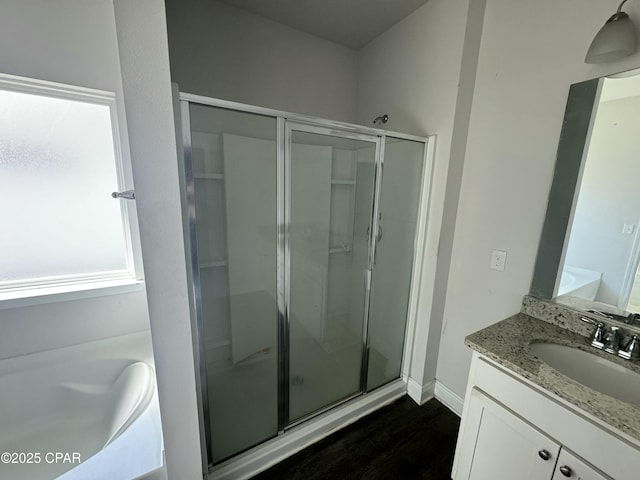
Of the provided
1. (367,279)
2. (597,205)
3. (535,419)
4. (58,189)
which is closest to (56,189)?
(58,189)

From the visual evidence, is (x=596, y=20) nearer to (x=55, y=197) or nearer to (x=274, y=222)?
(x=274, y=222)

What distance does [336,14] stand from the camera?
1.71m

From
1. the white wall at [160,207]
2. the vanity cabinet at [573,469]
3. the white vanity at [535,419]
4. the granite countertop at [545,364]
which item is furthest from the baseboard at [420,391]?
the white wall at [160,207]

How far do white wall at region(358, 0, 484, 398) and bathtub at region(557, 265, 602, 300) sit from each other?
593 millimetres

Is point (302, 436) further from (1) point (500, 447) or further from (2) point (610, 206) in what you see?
(2) point (610, 206)

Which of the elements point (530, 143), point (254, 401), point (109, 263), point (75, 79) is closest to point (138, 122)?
point (75, 79)

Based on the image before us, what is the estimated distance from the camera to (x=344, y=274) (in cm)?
188

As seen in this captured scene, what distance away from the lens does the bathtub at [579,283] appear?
3.90 feet

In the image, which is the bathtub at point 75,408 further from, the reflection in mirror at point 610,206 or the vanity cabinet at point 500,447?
the reflection in mirror at point 610,206

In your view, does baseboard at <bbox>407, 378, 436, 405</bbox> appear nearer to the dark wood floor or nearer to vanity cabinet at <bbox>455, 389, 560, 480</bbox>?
the dark wood floor

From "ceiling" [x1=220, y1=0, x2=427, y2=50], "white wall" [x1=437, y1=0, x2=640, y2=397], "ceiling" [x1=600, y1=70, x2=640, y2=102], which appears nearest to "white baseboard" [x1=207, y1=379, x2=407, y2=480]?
"white wall" [x1=437, y1=0, x2=640, y2=397]

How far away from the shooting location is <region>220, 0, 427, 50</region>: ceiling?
1.61 m

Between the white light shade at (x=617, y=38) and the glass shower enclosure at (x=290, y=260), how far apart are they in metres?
0.82

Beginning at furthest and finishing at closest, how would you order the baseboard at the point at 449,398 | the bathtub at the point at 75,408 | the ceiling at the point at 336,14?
1. the baseboard at the point at 449,398
2. the ceiling at the point at 336,14
3. the bathtub at the point at 75,408
